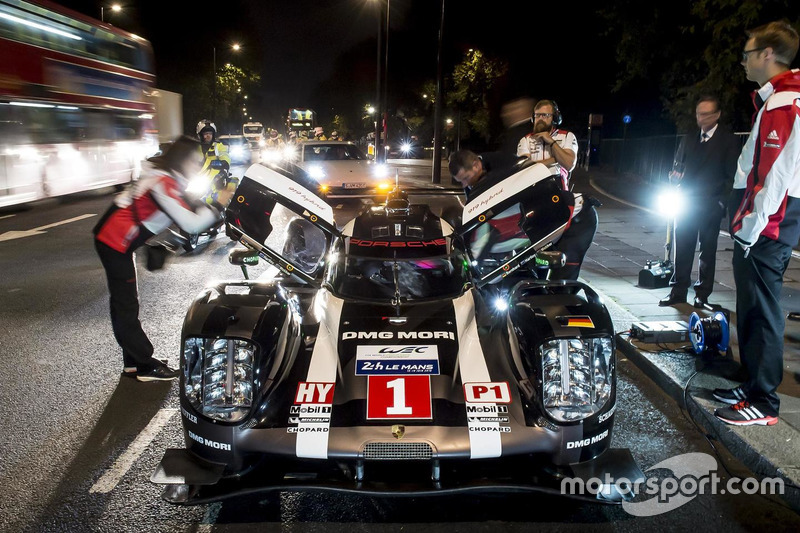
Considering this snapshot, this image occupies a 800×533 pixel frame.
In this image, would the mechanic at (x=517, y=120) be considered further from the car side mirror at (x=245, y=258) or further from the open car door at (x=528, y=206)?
the car side mirror at (x=245, y=258)

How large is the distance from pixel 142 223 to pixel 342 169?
37.4ft

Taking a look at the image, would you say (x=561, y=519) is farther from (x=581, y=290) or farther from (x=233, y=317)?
(x=233, y=317)

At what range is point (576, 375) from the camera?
3.41 meters

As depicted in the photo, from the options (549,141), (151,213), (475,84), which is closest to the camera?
(151,213)

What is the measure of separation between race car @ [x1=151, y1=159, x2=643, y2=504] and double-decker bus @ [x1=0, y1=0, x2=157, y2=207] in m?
11.7

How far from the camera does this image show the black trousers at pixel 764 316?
414 cm

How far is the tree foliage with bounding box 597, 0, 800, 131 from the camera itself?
1572 centimetres

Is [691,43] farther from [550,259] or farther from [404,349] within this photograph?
[404,349]

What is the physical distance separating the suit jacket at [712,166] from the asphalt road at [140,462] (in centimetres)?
225

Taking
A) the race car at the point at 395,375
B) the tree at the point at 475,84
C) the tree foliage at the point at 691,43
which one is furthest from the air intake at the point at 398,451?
the tree at the point at 475,84

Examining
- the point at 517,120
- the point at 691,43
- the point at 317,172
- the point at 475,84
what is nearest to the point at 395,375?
the point at 517,120

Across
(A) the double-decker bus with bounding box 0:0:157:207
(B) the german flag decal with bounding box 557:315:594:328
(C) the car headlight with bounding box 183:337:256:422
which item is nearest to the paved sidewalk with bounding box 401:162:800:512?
(B) the german flag decal with bounding box 557:315:594:328

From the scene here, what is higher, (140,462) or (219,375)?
(219,375)

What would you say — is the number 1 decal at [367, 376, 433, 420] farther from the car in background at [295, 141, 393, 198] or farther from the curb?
the car in background at [295, 141, 393, 198]
